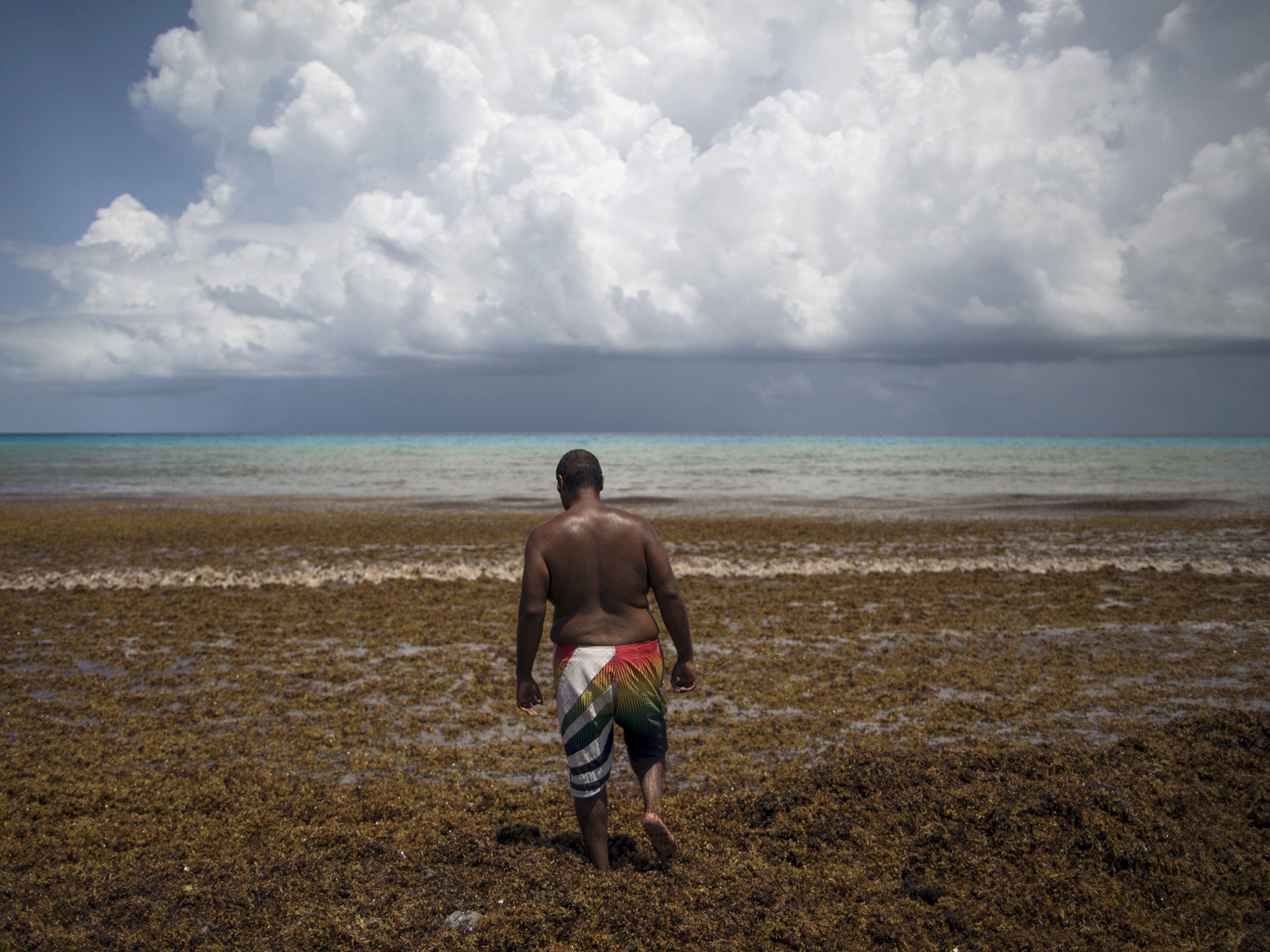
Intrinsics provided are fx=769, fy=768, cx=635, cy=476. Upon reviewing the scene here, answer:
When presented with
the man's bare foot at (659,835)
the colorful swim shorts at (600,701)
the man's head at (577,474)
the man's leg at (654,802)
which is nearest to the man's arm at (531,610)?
the colorful swim shorts at (600,701)

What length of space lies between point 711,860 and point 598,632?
1593 mm

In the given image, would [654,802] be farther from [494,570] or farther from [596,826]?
[494,570]

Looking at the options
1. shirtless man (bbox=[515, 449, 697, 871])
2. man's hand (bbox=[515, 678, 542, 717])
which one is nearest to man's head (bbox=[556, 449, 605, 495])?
shirtless man (bbox=[515, 449, 697, 871])

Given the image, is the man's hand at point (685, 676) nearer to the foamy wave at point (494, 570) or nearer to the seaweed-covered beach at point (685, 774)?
the seaweed-covered beach at point (685, 774)

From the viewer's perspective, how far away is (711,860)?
14.4 ft

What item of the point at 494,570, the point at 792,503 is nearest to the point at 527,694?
the point at 494,570

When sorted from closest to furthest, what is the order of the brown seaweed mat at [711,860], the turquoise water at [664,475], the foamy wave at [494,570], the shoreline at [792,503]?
the brown seaweed mat at [711,860]
the foamy wave at [494,570]
the shoreline at [792,503]
the turquoise water at [664,475]

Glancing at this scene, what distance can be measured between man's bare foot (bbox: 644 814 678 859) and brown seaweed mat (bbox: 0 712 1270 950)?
20 centimetres

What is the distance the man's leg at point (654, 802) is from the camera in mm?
3869

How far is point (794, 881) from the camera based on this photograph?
414cm

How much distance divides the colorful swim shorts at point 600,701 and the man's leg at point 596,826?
8 centimetres

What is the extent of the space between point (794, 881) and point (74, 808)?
191 inches

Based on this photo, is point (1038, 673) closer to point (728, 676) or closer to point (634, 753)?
point (728, 676)

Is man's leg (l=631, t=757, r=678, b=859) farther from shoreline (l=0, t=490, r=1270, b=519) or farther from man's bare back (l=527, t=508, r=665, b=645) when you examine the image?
shoreline (l=0, t=490, r=1270, b=519)
